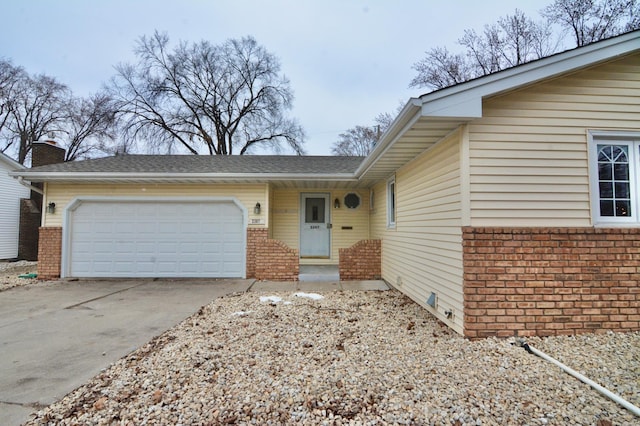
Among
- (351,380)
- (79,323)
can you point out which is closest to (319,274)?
(79,323)

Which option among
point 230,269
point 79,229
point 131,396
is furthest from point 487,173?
point 79,229

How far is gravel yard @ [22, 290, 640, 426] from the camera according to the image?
2189 mm

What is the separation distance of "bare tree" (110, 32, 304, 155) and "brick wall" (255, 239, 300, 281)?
14.8 meters

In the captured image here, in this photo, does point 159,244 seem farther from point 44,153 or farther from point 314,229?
point 44,153

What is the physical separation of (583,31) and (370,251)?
46.5 ft

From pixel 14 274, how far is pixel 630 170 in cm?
1347

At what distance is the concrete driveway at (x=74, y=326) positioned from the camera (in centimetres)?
270

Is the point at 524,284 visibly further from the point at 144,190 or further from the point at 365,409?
the point at 144,190

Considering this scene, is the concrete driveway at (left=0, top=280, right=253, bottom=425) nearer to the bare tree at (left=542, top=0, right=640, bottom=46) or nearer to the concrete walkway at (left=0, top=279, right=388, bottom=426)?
the concrete walkway at (left=0, top=279, right=388, bottom=426)

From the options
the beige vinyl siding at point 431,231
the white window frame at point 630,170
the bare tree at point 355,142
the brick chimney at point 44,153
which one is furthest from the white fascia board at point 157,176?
the bare tree at point 355,142

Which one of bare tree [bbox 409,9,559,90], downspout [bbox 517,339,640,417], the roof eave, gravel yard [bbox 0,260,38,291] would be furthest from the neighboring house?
bare tree [bbox 409,9,559,90]

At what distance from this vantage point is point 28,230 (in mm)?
12164

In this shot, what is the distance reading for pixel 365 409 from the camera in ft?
7.41

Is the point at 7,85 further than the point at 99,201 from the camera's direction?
Yes
